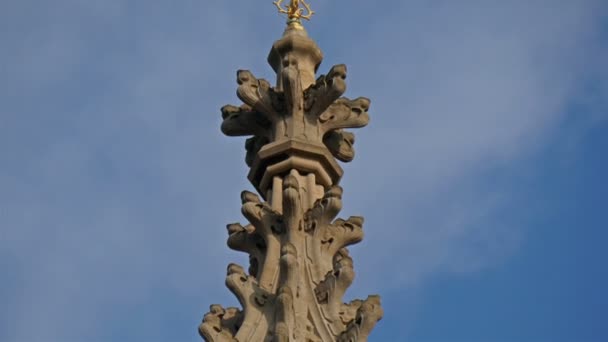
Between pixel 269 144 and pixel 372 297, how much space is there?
3308mm

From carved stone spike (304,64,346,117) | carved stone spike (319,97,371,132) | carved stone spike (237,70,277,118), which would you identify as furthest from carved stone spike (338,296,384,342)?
carved stone spike (237,70,277,118)

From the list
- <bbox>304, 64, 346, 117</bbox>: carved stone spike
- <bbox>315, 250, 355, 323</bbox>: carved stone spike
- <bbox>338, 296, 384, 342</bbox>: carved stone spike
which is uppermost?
<bbox>304, 64, 346, 117</bbox>: carved stone spike

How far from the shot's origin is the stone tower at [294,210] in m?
19.8

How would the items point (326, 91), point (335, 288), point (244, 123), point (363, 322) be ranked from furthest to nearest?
1. point (244, 123)
2. point (326, 91)
3. point (335, 288)
4. point (363, 322)

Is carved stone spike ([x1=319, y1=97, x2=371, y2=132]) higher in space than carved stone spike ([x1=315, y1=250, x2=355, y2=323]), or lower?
higher

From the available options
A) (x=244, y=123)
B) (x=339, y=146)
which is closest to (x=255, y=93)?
(x=244, y=123)

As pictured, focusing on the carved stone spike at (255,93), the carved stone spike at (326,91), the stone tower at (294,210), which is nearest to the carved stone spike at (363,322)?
the stone tower at (294,210)

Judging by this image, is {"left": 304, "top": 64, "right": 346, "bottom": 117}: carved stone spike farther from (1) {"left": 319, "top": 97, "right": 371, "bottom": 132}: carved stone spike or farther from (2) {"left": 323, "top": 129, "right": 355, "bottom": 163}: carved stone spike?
(2) {"left": 323, "top": 129, "right": 355, "bottom": 163}: carved stone spike

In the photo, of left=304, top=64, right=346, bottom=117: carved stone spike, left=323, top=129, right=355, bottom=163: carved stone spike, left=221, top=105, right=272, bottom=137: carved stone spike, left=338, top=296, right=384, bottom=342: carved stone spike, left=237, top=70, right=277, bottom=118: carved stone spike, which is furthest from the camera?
left=323, top=129, right=355, bottom=163: carved stone spike

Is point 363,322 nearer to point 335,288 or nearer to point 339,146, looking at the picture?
point 335,288

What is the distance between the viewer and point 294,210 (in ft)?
69.3

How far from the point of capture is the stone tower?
1980 cm

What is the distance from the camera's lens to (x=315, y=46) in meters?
24.4

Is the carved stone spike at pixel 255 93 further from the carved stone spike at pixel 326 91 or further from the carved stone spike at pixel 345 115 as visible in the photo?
the carved stone spike at pixel 345 115
